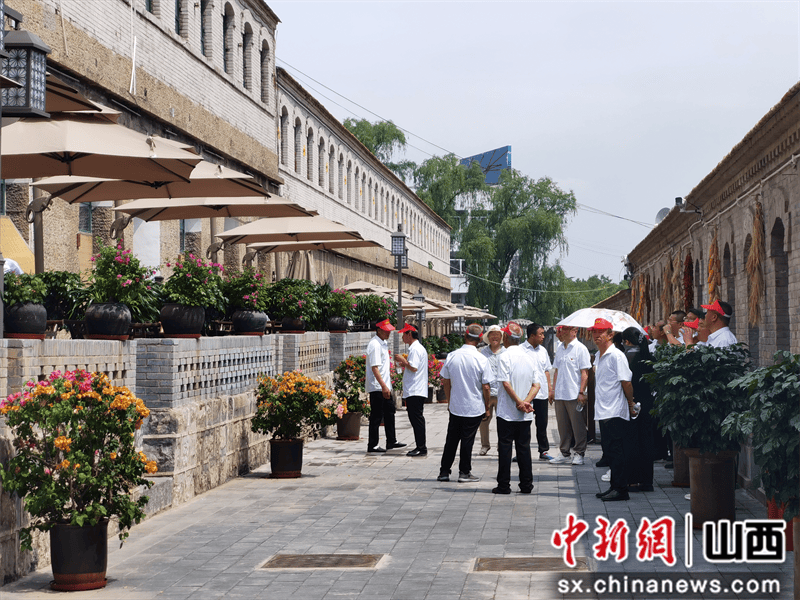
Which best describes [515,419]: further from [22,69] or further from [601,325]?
[22,69]

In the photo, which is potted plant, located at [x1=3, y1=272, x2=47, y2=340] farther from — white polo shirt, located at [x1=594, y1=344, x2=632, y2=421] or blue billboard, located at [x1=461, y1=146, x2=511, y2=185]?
blue billboard, located at [x1=461, y1=146, x2=511, y2=185]

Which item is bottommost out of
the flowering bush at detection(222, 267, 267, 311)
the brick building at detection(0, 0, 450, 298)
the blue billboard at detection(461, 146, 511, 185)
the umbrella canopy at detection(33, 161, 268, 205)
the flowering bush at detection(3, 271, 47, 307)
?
the flowering bush at detection(3, 271, 47, 307)

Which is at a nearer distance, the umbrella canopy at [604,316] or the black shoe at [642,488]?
the black shoe at [642,488]

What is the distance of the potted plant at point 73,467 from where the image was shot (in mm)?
7102

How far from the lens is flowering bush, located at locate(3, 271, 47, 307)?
26.7ft

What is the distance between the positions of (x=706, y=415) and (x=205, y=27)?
19.8 meters

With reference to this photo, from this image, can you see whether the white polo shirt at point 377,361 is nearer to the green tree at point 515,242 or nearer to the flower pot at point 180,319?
the flower pot at point 180,319

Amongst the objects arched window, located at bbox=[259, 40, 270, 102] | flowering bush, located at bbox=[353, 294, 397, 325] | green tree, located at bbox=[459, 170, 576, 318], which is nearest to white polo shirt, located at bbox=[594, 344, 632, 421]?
flowering bush, located at bbox=[353, 294, 397, 325]

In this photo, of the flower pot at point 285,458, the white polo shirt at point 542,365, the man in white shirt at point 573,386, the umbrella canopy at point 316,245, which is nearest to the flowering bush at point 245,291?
the flower pot at point 285,458

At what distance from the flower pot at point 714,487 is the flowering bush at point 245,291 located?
6950mm

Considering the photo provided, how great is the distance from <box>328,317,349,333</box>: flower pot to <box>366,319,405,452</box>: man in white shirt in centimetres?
474

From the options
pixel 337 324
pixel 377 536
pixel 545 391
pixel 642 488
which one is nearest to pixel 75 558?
pixel 377 536

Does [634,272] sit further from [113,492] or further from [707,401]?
[113,492]

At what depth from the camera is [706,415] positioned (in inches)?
355
